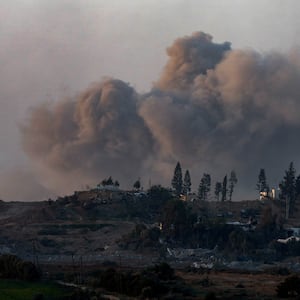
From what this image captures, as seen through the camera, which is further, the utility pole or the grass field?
the utility pole

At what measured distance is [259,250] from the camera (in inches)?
3546

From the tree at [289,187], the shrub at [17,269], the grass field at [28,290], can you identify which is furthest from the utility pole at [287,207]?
the grass field at [28,290]

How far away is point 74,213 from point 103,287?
59620mm

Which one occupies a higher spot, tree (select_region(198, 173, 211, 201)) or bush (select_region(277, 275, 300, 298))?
tree (select_region(198, 173, 211, 201))

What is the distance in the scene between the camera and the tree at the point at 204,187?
12031 cm

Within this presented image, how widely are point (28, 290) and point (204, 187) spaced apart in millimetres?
72890

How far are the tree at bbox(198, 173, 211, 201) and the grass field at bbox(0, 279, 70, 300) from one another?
65.9m

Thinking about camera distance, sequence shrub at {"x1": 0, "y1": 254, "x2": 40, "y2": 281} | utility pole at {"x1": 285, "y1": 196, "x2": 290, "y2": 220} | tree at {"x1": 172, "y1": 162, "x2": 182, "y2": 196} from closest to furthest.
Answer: shrub at {"x1": 0, "y1": 254, "x2": 40, "y2": 281} < utility pole at {"x1": 285, "y1": 196, "x2": 290, "y2": 220} < tree at {"x1": 172, "y1": 162, "x2": 182, "y2": 196}

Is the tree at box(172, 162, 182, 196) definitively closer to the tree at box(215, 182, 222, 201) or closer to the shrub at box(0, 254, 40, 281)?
the tree at box(215, 182, 222, 201)

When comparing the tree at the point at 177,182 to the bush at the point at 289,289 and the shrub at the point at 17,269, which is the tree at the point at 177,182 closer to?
the shrub at the point at 17,269

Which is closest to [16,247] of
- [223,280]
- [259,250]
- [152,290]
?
[259,250]

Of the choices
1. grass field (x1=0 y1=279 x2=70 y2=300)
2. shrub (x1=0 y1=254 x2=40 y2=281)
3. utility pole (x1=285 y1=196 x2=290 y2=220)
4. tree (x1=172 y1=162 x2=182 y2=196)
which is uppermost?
tree (x1=172 y1=162 x2=182 y2=196)

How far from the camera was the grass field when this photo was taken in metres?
45.6

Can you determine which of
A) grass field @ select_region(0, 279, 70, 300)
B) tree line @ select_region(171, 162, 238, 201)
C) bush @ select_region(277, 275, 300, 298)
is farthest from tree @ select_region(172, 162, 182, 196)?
bush @ select_region(277, 275, 300, 298)
